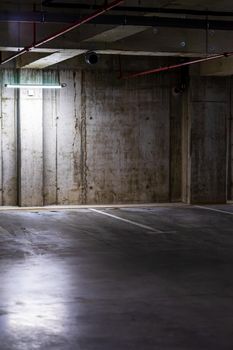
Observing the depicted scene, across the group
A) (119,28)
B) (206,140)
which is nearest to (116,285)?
(119,28)

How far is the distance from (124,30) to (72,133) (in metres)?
4.78

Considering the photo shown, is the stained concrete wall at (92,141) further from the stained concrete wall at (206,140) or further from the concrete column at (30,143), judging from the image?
the stained concrete wall at (206,140)

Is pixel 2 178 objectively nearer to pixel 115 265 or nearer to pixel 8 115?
pixel 8 115

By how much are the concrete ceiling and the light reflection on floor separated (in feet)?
11.1

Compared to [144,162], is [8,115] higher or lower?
higher

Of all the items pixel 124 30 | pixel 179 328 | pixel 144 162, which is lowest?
pixel 179 328

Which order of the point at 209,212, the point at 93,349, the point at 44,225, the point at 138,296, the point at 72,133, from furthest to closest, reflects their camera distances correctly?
the point at 72,133, the point at 209,212, the point at 44,225, the point at 138,296, the point at 93,349

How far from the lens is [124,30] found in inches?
369

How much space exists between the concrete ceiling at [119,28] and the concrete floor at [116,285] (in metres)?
3.00

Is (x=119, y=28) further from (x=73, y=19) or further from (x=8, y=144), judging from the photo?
(x=8, y=144)

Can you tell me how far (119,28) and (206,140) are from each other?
18.5 ft

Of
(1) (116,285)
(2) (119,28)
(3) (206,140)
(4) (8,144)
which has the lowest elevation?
(1) (116,285)

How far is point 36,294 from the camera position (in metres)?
5.94

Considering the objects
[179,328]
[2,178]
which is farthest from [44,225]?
[179,328]
